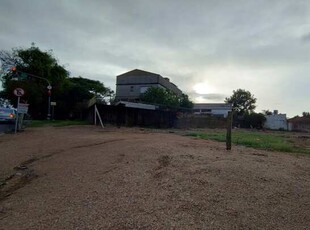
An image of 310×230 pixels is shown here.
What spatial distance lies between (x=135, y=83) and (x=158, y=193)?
181ft

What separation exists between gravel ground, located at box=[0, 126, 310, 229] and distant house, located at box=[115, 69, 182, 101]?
165 feet

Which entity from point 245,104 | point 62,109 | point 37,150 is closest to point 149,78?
point 62,109

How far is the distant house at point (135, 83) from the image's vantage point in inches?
2248

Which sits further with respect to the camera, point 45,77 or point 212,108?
point 212,108

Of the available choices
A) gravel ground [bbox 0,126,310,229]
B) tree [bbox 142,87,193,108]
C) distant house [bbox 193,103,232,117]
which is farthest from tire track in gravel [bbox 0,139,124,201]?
distant house [bbox 193,103,232,117]

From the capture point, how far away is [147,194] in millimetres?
4645

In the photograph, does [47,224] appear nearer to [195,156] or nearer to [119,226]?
[119,226]

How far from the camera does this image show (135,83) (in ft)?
194

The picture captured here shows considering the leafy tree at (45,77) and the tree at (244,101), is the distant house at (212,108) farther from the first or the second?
the leafy tree at (45,77)

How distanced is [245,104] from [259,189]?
85.7 meters

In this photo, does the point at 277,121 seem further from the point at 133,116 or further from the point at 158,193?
the point at 158,193

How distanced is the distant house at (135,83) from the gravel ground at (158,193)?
50214mm

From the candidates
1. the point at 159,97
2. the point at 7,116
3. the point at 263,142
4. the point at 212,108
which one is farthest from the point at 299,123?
the point at 7,116

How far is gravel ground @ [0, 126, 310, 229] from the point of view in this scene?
3.81 metres
